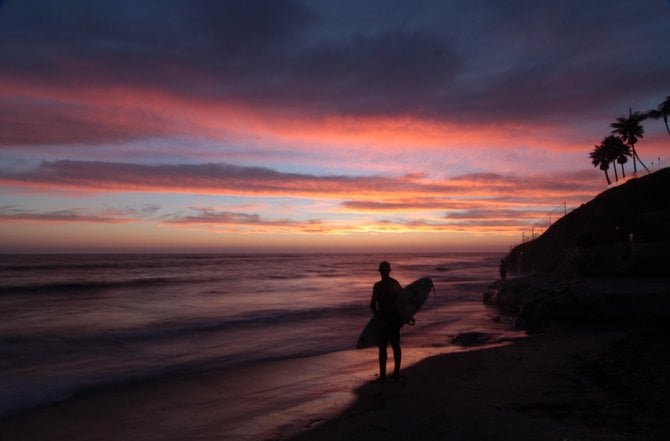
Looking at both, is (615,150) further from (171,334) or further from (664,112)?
(171,334)

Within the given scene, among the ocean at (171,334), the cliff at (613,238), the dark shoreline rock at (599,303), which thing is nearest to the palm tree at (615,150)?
the cliff at (613,238)

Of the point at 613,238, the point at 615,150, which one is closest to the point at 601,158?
the point at 615,150

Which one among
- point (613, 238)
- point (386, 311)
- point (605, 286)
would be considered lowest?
point (605, 286)

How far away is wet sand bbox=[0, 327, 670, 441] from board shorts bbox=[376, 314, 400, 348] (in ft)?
2.67

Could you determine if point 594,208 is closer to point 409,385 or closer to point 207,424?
point 409,385

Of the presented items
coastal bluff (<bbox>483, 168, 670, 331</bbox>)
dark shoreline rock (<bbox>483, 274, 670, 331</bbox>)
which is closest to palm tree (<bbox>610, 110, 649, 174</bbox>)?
coastal bluff (<bbox>483, 168, 670, 331</bbox>)

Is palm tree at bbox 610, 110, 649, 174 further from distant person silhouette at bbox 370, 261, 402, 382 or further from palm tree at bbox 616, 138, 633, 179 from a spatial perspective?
distant person silhouette at bbox 370, 261, 402, 382

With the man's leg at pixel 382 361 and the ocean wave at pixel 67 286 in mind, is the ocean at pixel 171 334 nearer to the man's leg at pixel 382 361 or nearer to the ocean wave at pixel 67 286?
the man's leg at pixel 382 361

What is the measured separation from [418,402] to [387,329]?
181cm

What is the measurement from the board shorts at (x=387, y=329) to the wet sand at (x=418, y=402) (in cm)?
81

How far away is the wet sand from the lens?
5.49m

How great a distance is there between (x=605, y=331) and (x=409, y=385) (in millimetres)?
7496

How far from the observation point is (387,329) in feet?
27.2

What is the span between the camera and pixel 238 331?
56.3 feet
